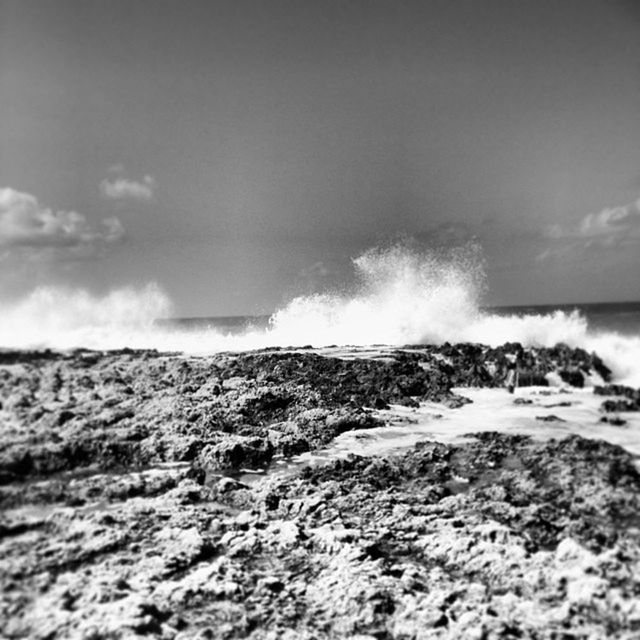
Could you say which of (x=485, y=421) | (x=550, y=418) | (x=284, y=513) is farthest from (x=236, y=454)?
(x=550, y=418)

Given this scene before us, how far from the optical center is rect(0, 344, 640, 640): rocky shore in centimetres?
333

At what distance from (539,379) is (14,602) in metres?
4.58

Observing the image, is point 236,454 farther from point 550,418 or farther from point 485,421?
point 550,418

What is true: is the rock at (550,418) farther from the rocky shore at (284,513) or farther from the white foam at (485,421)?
the rocky shore at (284,513)

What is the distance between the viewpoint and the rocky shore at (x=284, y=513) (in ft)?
10.9

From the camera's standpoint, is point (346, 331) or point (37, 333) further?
point (346, 331)

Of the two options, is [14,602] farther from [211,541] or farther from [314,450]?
[314,450]

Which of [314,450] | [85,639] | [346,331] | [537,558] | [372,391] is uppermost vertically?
[346,331]

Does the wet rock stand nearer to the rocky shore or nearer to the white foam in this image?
the rocky shore

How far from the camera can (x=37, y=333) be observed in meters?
4.79

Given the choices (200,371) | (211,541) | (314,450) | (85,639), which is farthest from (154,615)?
(200,371)

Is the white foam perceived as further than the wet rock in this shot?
No

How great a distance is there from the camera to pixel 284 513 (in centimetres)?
429

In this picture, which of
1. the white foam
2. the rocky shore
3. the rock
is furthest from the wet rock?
the rock
